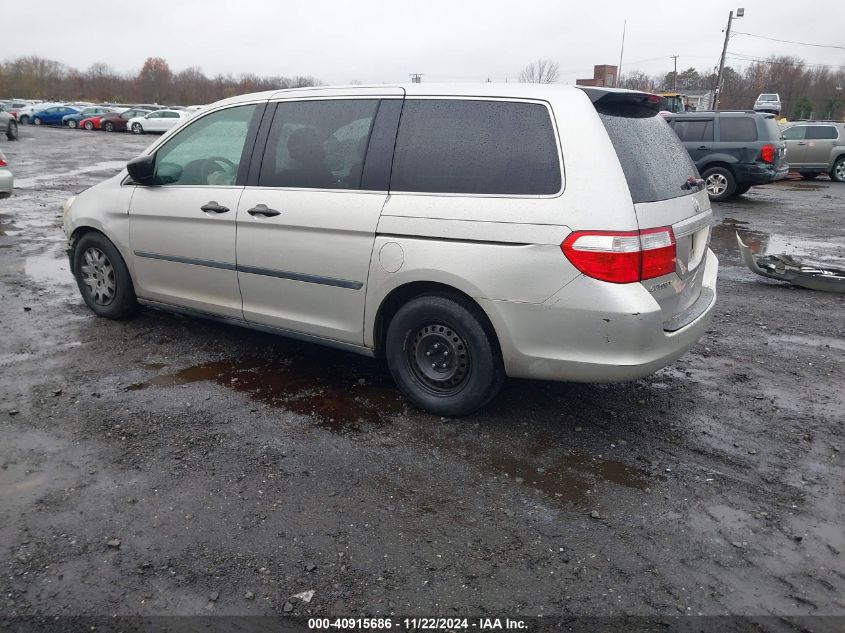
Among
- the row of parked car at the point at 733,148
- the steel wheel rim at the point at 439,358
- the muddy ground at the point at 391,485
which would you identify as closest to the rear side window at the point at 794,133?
the row of parked car at the point at 733,148

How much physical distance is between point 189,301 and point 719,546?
393 centimetres

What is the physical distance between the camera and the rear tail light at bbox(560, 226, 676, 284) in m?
3.39

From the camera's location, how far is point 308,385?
15.1 feet

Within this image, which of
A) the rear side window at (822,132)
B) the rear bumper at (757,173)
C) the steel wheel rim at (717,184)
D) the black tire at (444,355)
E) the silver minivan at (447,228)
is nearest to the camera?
the silver minivan at (447,228)

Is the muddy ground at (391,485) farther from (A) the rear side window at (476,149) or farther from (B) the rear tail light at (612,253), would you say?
(A) the rear side window at (476,149)

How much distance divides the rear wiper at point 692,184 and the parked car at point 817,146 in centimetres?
1869

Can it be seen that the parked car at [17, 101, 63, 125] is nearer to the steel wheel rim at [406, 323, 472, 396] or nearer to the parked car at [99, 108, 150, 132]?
the parked car at [99, 108, 150, 132]

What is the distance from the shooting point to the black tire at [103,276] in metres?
5.54

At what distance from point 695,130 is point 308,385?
13.8 m

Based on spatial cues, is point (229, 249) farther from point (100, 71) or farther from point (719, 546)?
point (100, 71)

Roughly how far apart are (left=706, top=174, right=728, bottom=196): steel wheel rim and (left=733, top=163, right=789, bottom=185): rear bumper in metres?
0.32

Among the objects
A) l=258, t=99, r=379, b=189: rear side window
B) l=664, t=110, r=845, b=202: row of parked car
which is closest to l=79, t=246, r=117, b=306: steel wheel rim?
l=258, t=99, r=379, b=189: rear side window

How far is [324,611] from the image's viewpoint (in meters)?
2.53

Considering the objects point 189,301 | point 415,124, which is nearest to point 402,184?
point 415,124
